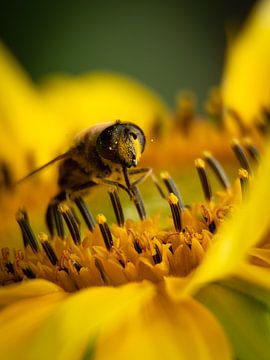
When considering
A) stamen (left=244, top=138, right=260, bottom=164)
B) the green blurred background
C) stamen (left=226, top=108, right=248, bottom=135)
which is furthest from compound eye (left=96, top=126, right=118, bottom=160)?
the green blurred background

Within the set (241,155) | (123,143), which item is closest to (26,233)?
(123,143)

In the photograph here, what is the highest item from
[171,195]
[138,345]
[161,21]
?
[161,21]

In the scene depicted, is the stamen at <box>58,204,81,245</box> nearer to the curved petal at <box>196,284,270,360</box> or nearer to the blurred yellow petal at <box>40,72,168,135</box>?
the curved petal at <box>196,284,270,360</box>

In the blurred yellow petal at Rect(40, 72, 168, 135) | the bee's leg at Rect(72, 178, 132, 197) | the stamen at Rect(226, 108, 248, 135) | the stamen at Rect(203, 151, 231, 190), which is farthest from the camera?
the blurred yellow petal at Rect(40, 72, 168, 135)

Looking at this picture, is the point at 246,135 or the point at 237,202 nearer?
the point at 237,202

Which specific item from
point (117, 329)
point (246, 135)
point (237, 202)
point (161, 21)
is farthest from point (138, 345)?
point (161, 21)

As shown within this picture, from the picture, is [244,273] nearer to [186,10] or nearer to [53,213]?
[53,213]

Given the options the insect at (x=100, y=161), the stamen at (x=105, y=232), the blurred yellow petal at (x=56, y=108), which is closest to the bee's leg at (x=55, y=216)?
the insect at (x=100, y=161)
